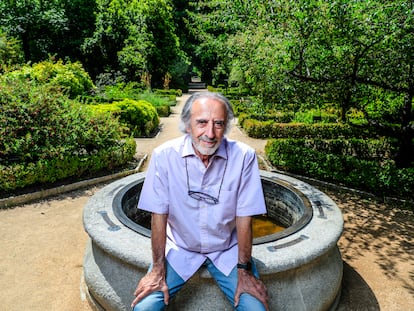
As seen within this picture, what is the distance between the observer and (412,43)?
20.6 ft

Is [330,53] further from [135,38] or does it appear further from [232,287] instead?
[135,38]

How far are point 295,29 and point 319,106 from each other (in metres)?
2.46

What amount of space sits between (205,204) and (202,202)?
3cm

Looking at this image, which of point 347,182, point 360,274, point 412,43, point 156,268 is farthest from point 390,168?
point 156,268

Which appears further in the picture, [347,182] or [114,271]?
[347,182]

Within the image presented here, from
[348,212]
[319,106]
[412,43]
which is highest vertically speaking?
[412,43]

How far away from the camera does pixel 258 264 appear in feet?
10.1

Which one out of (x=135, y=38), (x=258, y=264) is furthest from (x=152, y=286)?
(x=135, y=38)

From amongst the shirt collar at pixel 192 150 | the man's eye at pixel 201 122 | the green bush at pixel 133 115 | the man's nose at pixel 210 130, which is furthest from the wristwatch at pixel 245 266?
the green bush at pixel 133 115

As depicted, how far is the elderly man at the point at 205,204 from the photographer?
272 cm

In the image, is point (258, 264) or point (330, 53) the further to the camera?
point (330, 53)

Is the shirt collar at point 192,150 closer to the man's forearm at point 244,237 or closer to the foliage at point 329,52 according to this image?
the man's forearm at point 244,237

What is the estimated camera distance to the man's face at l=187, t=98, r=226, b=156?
2.72 meters

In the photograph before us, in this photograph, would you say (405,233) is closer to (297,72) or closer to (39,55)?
(297,72)
